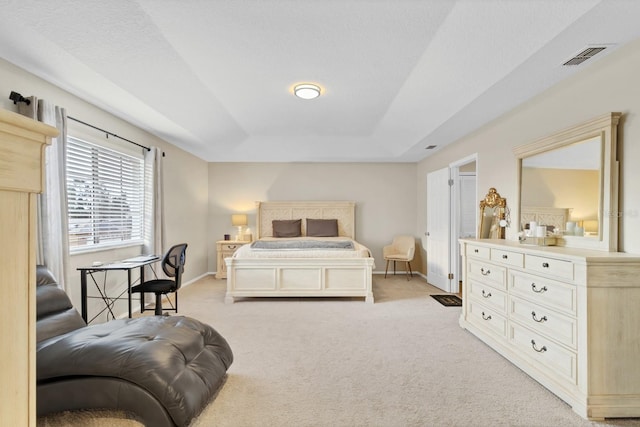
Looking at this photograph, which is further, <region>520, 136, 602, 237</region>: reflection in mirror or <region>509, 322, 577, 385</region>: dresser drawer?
<region>520, 136, 602, 237</region>: reflection in mirror

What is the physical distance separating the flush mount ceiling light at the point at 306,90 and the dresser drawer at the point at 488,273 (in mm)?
2390

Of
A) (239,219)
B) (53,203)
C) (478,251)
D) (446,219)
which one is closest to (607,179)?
(478,251)

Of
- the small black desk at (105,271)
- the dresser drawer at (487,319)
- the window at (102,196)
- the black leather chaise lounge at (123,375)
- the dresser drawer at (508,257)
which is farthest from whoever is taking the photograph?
the window at (102,196)

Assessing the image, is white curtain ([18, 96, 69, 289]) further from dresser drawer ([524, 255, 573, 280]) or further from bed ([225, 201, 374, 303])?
dresser drawer ([524, 255, 573, 280])

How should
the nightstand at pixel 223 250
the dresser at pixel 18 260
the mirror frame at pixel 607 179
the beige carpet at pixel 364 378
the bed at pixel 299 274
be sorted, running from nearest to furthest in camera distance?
the dresser at pixel 18 260
the beige carpet at pixel 364 378
the mirror frame at pixel 607 179
the bed at pixel 299 274
the nightstand at pixel 223 250

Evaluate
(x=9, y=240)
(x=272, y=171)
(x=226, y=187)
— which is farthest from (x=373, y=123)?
(x=9, y=240)

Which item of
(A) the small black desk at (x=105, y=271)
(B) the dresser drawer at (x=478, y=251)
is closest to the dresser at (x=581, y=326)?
(B) the dresser drawer at (x=478, y=251)

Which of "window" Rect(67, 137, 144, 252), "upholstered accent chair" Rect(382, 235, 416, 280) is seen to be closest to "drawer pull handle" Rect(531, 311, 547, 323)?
"upholstered accent chair" Rect(382, 235, 416, 280)

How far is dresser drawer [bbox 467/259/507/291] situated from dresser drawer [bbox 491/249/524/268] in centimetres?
7

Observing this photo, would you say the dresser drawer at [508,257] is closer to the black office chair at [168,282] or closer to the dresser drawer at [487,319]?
the dresser drawer at [487,319]

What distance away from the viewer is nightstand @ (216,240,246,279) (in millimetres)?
5961

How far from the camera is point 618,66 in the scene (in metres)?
2.22

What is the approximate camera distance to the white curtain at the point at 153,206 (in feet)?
13.9

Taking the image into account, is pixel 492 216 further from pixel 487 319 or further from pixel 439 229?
pixel 439 229
